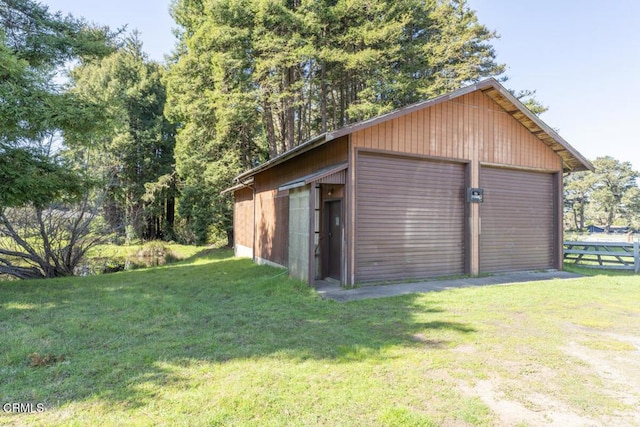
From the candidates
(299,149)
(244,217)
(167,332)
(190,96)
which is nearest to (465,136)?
(299,149)

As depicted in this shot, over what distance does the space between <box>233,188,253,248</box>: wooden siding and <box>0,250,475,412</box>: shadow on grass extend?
20.1 ft

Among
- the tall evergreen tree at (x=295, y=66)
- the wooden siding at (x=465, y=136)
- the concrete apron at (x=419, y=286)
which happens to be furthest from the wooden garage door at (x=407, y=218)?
the tall evergreen tree at (x=295, y=66)

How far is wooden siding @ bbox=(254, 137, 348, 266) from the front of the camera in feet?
25.9

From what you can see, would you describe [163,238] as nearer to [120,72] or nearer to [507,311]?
[120,72]

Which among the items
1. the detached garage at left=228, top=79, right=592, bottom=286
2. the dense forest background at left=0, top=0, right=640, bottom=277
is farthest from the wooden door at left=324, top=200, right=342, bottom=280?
the dense forest background at left=0, top=0, right=640, bottom=277

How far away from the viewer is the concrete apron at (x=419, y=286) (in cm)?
636

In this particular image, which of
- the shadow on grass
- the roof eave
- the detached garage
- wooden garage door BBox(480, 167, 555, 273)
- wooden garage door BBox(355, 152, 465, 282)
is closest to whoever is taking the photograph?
the shadow on grass

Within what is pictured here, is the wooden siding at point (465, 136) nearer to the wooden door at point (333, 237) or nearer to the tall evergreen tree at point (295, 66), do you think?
the wooden door at point (333, 237)

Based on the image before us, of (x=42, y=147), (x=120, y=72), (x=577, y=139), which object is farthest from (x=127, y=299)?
(x=577, y=139)

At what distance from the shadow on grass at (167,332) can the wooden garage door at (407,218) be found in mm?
1521

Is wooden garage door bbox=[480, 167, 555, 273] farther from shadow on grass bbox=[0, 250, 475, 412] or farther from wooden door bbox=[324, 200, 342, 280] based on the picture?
shadow on grass bbox=[0, 250, 475, 412]

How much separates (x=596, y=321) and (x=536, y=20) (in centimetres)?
984

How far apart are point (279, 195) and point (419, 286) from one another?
4.86m

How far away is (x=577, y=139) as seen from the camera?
2667 cm
